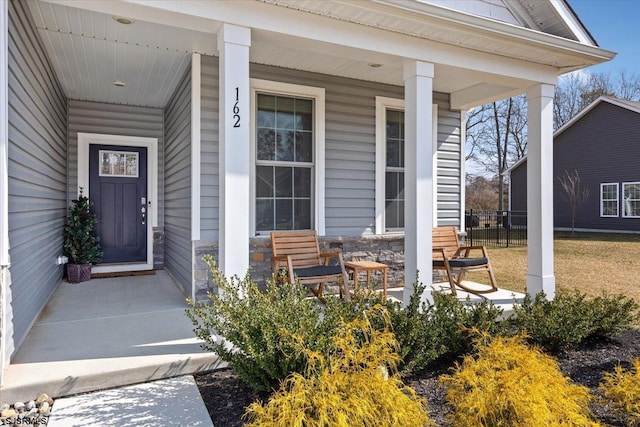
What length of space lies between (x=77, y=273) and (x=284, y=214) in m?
2.87

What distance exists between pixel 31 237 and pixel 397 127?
4.23 metres

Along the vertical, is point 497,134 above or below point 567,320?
above

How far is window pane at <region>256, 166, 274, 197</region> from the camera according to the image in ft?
15.2

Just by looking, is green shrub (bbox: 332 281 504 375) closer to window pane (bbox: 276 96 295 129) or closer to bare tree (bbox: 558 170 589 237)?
window pane (bbox: 276 96 295 129)

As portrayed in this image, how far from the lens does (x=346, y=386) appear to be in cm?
183

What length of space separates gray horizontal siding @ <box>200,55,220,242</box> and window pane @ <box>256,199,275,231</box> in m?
0.56

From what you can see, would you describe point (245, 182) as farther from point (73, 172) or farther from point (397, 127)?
point (73, 172)

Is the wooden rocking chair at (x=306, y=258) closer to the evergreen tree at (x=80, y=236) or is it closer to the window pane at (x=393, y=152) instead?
the window pane at (x=393, y=152)

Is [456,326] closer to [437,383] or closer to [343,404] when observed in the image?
[437,383]

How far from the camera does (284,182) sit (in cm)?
479

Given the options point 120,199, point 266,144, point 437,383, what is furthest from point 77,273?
point 437,383

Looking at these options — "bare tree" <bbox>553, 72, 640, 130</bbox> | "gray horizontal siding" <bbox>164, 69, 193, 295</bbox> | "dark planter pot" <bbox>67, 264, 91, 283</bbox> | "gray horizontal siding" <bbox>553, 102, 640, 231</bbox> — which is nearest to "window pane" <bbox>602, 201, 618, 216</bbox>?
"gray horizontal siding" <bbox>553, 102, 640, 231</bbox>

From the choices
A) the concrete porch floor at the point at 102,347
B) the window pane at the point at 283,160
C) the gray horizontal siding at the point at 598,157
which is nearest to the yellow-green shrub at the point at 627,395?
the concrete porch floor at the point at 102,347

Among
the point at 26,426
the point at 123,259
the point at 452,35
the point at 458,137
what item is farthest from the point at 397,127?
the point at 26,426
